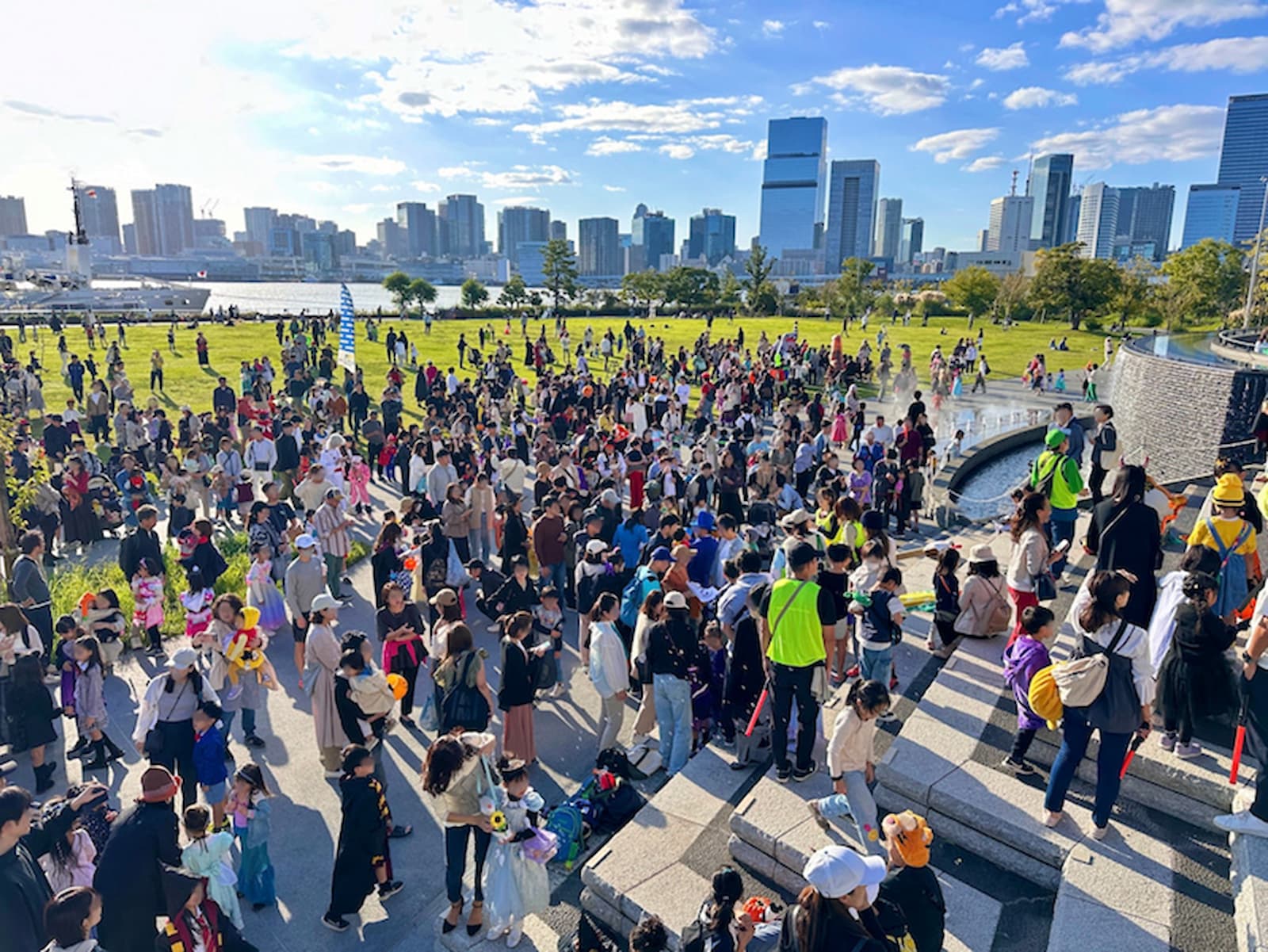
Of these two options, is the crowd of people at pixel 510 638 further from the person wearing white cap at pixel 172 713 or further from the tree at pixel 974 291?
the tree at pixel 974 291

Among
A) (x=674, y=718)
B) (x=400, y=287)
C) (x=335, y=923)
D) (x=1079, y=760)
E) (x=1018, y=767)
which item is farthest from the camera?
(x=400, y=287)

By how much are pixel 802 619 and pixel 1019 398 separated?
87.9 feet

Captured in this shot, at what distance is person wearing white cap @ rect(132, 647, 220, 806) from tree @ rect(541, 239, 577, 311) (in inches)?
2293

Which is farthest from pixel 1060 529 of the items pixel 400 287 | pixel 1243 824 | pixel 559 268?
pixel 400 287

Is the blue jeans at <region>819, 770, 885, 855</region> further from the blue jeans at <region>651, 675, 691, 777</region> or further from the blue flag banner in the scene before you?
the blue flag banner

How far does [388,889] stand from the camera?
16.7ft

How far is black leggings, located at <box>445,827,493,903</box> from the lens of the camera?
456cm

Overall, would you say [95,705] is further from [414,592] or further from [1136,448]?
[1136,448]

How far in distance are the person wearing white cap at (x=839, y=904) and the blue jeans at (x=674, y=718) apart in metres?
2.96

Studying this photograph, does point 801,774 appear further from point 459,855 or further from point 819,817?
point 459,855

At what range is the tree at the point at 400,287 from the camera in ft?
194

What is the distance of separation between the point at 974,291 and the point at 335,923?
233ft

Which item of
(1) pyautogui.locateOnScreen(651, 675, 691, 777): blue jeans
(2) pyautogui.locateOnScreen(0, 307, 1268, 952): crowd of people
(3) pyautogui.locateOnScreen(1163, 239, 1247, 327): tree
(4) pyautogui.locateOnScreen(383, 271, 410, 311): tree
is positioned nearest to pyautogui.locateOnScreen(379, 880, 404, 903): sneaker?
(2) pyautogui.locateOnScreen(0, 307, 1268, 952): crowd of people

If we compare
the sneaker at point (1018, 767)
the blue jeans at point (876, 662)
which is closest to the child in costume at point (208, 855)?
the blue jeans at point (876, 662)
